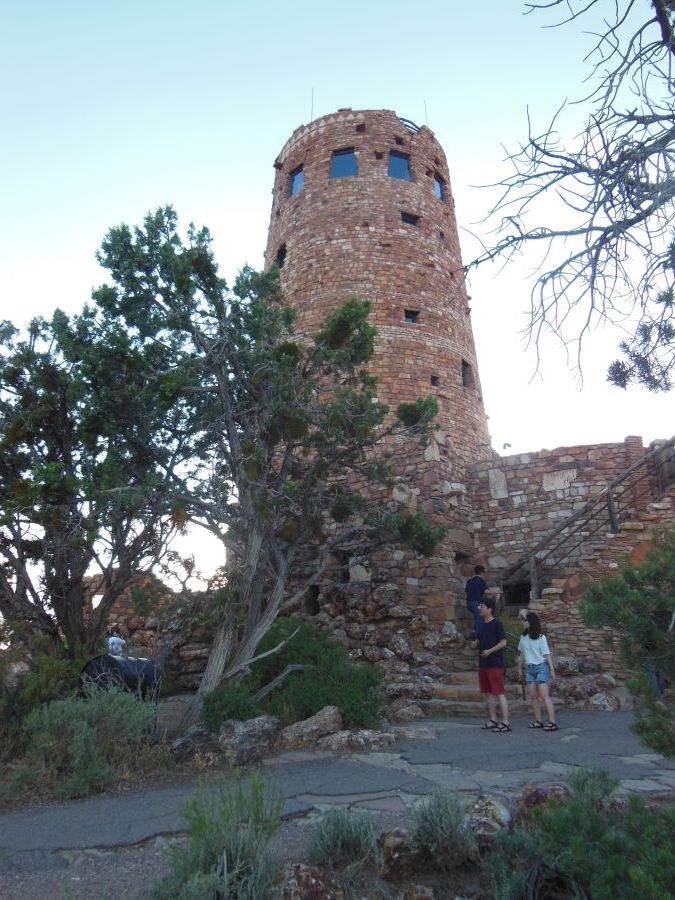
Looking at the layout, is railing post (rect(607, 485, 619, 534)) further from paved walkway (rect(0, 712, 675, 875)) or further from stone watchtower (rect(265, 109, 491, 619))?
paved walkway (rect(0, 712, 675, 875))

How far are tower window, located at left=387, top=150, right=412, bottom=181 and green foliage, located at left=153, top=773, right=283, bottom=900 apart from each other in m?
15.5

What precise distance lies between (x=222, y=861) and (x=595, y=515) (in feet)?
26.6

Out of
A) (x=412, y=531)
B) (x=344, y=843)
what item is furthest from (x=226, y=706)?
(x=344, y=843)

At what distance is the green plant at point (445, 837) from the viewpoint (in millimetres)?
3186

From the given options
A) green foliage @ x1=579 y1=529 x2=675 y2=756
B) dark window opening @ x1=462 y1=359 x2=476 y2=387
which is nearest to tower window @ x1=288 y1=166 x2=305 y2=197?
dark window opening @ x1=462 y1=359 x2=476 y2=387

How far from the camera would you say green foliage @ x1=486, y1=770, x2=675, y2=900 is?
2186 mm

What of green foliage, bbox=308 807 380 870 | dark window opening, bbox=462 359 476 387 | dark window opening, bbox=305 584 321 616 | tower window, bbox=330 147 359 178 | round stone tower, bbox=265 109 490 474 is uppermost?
tower window, bbox=330 147 359 178

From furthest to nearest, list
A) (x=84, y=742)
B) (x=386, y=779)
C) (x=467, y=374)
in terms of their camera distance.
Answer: (x=467, y=374) < (x=84, y=742) < (x=386, y=779)

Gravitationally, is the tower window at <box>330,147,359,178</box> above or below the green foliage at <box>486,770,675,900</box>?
above

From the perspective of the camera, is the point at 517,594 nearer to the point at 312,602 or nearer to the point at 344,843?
the point at 312,602

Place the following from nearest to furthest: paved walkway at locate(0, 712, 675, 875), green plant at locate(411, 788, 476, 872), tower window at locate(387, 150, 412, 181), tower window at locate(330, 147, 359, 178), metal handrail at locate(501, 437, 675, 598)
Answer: green plant at locate(411, 788, 476, 872) < paved walkway at locate(0, 712, 675, 875) < metal handrail at locate(501, 437, 675, 598) < tower window at locate(330, 147, 359, 178) < tower window at locate(387, 150, 412, 181)

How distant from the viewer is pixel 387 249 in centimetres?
1469

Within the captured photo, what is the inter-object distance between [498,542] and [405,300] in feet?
20.2

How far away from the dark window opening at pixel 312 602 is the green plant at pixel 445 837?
7490 millimetres
